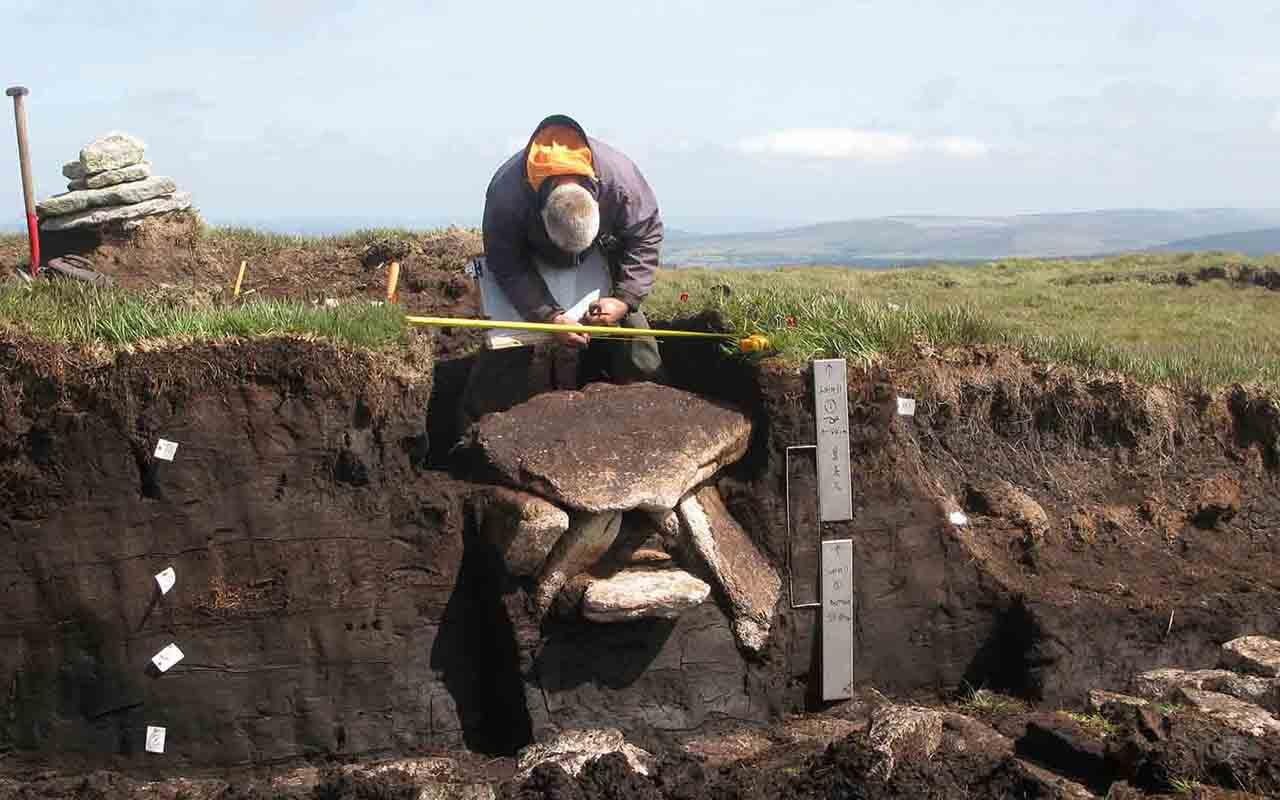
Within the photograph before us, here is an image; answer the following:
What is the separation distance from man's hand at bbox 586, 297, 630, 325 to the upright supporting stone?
1.67m

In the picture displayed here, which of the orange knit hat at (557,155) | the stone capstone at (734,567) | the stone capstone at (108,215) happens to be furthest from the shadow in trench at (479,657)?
the stone capstone at (108,215)

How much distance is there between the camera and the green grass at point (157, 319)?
564 centimetres

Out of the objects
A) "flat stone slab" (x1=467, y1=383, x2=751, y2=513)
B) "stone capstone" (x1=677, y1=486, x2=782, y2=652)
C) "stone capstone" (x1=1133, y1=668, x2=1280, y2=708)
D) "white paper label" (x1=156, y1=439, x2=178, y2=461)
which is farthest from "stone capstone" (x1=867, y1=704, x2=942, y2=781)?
"white paper label" (x1=156, y1=439, x2=178, y2=461)

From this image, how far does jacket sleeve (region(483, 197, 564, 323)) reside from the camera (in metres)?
6.52

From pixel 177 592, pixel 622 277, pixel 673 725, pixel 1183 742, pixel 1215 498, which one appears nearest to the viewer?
pixel 1183 742

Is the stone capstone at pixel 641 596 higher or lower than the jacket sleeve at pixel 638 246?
lower

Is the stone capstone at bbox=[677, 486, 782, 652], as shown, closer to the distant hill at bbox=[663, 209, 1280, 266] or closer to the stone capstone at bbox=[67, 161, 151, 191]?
the stone capstone at bbox=[67, 161, 151, 191]

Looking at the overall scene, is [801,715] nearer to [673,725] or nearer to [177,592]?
[673,725]

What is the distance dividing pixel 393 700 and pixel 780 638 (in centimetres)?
196

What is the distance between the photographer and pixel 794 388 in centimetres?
624

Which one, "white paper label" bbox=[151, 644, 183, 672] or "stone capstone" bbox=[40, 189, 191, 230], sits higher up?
"stone capstone" bbox=[40, 189, 191, 230]

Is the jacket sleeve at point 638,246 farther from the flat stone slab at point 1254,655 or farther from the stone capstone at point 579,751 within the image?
the flat stone slab at point 1254,655

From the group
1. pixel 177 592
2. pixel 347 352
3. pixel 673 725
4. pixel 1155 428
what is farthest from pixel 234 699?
pixel 1155 428

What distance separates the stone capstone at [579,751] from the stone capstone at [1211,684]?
2598 mm
